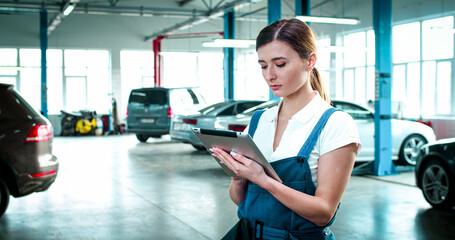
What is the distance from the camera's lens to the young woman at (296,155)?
61.7 inches

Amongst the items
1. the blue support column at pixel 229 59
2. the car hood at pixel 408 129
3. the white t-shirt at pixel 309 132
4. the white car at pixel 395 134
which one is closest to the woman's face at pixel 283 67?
the white t-shirt at pixel 309 132

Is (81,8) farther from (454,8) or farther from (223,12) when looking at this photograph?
(454,8)

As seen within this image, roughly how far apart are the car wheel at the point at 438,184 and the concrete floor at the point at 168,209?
0.47 ft

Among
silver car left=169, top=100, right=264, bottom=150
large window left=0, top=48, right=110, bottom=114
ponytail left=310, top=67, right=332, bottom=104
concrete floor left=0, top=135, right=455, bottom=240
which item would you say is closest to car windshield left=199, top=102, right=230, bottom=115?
silver car left=169, top=100, right=264, bottom=150

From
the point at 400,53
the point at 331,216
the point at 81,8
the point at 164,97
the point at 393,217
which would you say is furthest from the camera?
the point at 400,53

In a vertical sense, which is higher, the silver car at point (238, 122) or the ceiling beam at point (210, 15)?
the ceiling beam at point (210, 15)

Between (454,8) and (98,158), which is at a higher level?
(454,8)

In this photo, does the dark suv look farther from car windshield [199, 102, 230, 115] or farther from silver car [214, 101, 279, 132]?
car windshield [199, 102, 230, 115]

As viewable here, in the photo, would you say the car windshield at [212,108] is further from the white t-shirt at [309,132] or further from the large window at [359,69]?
the white t-shirt at [309,132]

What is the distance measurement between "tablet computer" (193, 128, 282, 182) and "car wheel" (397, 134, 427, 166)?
30.6 feet

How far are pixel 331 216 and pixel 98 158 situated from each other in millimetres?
11669

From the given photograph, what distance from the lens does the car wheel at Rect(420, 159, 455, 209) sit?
243 inches

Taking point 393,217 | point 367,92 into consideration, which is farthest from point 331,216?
point 367,92

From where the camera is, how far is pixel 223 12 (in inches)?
686
